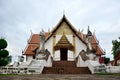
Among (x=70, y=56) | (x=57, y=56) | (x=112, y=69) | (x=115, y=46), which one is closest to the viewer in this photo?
(x=112, y=69)

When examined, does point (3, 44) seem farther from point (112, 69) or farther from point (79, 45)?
point (112, 69)

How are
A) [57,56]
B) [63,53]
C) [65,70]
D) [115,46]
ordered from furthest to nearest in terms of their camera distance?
[115,46], [63,53], [57,56], [65,70]

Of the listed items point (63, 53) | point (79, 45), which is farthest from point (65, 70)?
point (79, 45)

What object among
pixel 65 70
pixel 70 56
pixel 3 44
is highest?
pixel 3 44

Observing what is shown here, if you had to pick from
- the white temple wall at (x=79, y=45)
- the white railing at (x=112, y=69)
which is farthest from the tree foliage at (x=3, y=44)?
the white railing at (x=112, y=69)

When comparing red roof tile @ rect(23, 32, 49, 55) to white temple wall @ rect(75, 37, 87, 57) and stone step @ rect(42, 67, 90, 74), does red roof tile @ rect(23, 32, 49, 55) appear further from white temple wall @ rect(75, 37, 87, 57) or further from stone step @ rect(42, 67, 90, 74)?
stone step @ rect(42, 67, 90, 74)

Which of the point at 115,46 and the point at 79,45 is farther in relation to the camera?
the point at 115,46

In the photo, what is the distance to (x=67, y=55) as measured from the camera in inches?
856

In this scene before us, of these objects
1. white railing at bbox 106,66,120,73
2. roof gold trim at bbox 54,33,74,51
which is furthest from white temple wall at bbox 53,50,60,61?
white railing at bbox 106,66,120,73

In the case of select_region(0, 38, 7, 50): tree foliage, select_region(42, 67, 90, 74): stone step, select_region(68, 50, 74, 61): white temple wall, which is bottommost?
select_region(42, 67, 90, 74): stone step

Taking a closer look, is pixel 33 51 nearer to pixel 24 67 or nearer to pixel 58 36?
pixel 58 36

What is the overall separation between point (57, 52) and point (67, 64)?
8.82ft

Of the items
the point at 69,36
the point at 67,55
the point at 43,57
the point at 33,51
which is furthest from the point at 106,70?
the point at 33,51

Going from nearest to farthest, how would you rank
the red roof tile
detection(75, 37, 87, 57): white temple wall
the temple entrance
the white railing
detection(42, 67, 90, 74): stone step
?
the white railing → detection(42, 67, 90, 74): stone step → the temple entrance → detection(75, 37, 87, 57): white temple wall → the red roof tile
